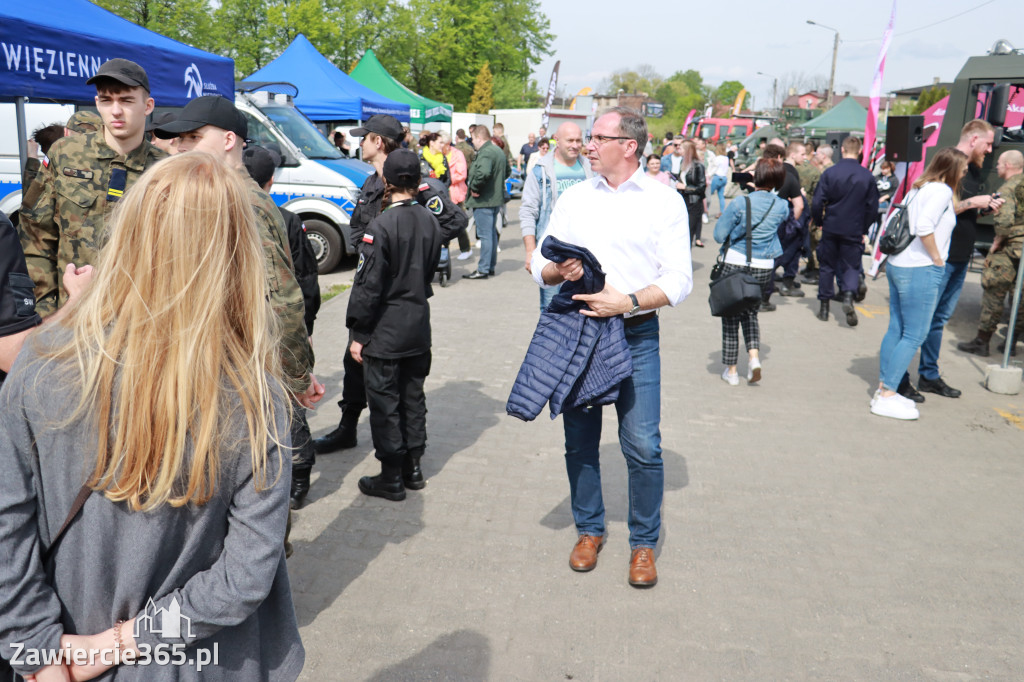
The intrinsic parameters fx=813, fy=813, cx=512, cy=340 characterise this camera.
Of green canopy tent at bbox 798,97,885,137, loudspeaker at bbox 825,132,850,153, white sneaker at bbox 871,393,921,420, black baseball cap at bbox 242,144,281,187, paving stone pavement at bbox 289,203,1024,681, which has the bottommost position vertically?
paving stone pavement at bbox 289,203,1024,681

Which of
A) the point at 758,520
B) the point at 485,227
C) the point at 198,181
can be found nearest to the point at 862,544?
the point at 758,520

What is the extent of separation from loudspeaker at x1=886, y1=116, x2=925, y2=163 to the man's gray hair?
844cm

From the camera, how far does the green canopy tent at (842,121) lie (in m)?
28.1

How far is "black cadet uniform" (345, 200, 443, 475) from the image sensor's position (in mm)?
4375

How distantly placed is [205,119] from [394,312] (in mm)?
1396

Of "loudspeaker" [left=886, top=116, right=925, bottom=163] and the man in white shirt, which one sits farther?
"loudspeaker" [left=886, top=116, right=925, bottom=163]

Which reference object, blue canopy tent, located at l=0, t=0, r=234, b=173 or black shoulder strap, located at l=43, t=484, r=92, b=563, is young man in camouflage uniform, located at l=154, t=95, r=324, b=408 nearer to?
black shoulder strap, located at l=43, t=484, r=92, b=563

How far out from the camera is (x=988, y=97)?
11.4 m

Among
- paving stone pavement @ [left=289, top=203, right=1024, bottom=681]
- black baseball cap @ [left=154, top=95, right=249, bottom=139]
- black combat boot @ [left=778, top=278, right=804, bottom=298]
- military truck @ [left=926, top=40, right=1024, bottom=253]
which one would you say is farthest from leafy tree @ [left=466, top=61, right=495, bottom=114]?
black baseball cap @ [left=154, top=95, right=249, bottom=139]

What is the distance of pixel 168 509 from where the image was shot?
60.9 inches

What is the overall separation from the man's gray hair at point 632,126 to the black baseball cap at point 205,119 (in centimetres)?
171

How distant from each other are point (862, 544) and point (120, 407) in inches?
154

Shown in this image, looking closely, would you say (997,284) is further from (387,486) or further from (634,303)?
(387,486)

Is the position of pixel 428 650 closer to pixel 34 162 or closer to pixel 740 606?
pixel 740 606
